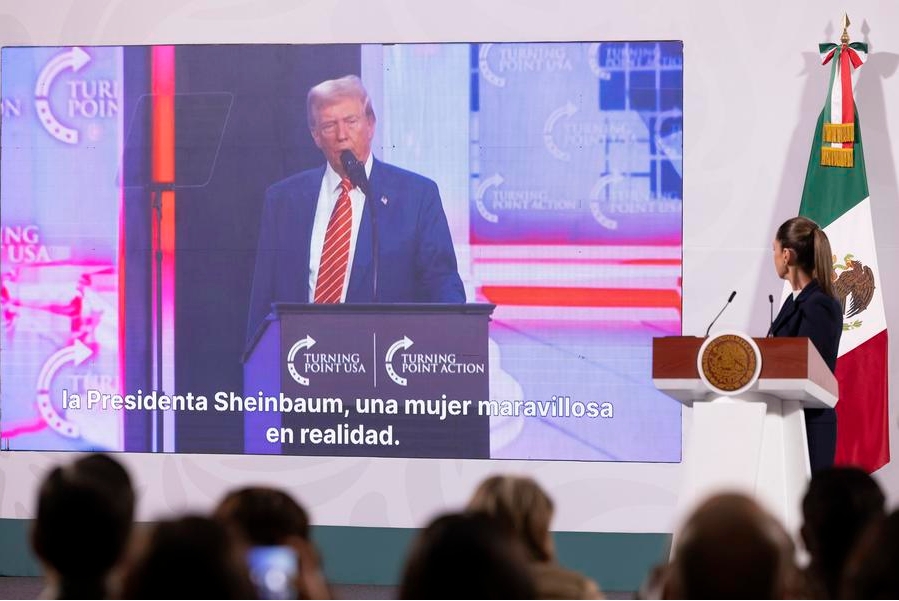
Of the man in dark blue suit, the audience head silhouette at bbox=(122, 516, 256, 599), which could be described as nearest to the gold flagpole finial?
the man in dark blue suit

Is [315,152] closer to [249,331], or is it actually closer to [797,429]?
[249,331]

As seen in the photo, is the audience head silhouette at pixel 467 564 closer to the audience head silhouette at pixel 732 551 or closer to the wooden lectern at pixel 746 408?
the audience head silhouette at pixel 732 551

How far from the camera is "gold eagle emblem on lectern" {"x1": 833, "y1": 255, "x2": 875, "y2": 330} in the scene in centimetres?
628

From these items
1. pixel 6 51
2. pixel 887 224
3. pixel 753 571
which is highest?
pixel 6 51

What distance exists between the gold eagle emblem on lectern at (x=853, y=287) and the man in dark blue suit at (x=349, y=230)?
1838 mm

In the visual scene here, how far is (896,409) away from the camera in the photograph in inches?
251

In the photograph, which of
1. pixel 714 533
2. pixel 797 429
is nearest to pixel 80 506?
pixel 714 533

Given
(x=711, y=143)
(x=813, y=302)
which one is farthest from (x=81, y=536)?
(x=711, y=143)

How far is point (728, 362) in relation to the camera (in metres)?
4.27

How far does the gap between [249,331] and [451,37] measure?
1814mm

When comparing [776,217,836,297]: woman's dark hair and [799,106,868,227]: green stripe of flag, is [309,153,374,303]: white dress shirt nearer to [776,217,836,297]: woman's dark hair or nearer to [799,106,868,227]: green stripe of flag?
[799,106,868,227]: green stripe of flag

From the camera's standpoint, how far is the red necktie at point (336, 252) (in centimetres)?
668

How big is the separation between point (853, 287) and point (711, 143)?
976 mm

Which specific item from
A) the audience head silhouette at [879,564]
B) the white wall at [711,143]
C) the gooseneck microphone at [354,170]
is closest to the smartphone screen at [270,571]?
the audience head silhouette at [879,564]
